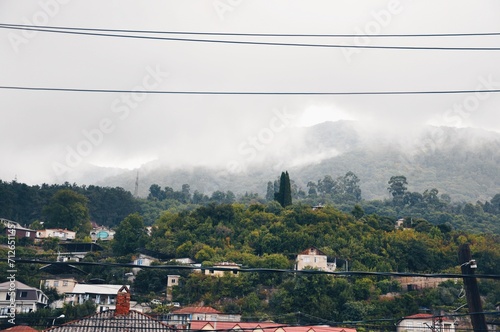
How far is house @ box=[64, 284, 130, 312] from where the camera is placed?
74438 mm

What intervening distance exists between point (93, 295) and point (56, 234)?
4623 cm

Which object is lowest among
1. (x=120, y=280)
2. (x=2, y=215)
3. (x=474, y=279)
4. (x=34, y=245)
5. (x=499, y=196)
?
(x=474, y=279)

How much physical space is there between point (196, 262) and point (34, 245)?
96.6 ft

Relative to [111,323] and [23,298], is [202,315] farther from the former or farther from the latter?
[111,323]

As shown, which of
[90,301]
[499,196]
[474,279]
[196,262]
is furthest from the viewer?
[499,196]

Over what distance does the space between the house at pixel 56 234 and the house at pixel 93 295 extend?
41.6 metres

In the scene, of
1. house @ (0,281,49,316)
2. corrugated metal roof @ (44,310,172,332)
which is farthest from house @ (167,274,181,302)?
corrugated metal roof @ (44,310,172,332)

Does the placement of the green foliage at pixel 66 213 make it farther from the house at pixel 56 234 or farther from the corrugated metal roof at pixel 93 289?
the corrugated metal roof at pixel 93 289

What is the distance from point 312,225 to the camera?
102 metres

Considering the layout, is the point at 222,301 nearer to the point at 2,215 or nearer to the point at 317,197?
the point at 2,215

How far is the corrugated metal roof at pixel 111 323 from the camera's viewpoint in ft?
92.0

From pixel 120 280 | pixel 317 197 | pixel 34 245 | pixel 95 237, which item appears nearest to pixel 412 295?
pixel 120 280

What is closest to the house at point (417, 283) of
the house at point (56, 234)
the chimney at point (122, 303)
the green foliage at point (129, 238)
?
the green foliage at point (129, 238)

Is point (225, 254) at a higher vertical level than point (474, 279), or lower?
higher
